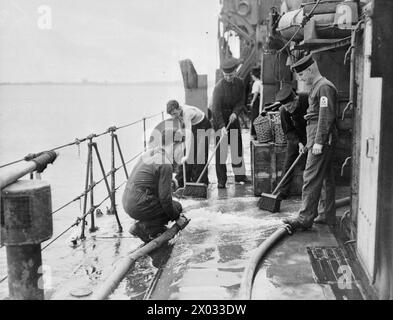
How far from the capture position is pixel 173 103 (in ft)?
27.4

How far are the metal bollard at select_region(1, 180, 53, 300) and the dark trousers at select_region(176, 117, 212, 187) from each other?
617 cm

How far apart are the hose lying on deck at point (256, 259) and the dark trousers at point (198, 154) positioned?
375 cm

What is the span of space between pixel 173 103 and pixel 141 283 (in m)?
3.45

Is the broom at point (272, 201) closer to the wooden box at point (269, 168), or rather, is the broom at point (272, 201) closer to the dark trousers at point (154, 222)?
the wooden box at point (269, 168)

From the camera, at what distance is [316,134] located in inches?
269

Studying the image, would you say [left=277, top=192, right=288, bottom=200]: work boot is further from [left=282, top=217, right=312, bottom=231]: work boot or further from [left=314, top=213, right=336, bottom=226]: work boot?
[left=282, top=217, right=312, bottom=231]: work boot

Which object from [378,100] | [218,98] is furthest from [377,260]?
[218,98]

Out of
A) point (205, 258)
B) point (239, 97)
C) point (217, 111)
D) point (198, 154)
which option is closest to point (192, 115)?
point (217, 111)

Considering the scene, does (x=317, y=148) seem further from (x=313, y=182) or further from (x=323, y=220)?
(x=323, y=220)

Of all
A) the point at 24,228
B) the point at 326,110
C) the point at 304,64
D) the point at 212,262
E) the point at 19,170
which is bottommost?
the point at 212,262

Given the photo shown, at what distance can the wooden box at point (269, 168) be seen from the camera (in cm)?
932

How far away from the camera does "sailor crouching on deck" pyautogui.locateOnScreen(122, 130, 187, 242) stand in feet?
21.5

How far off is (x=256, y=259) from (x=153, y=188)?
165 centimetres
